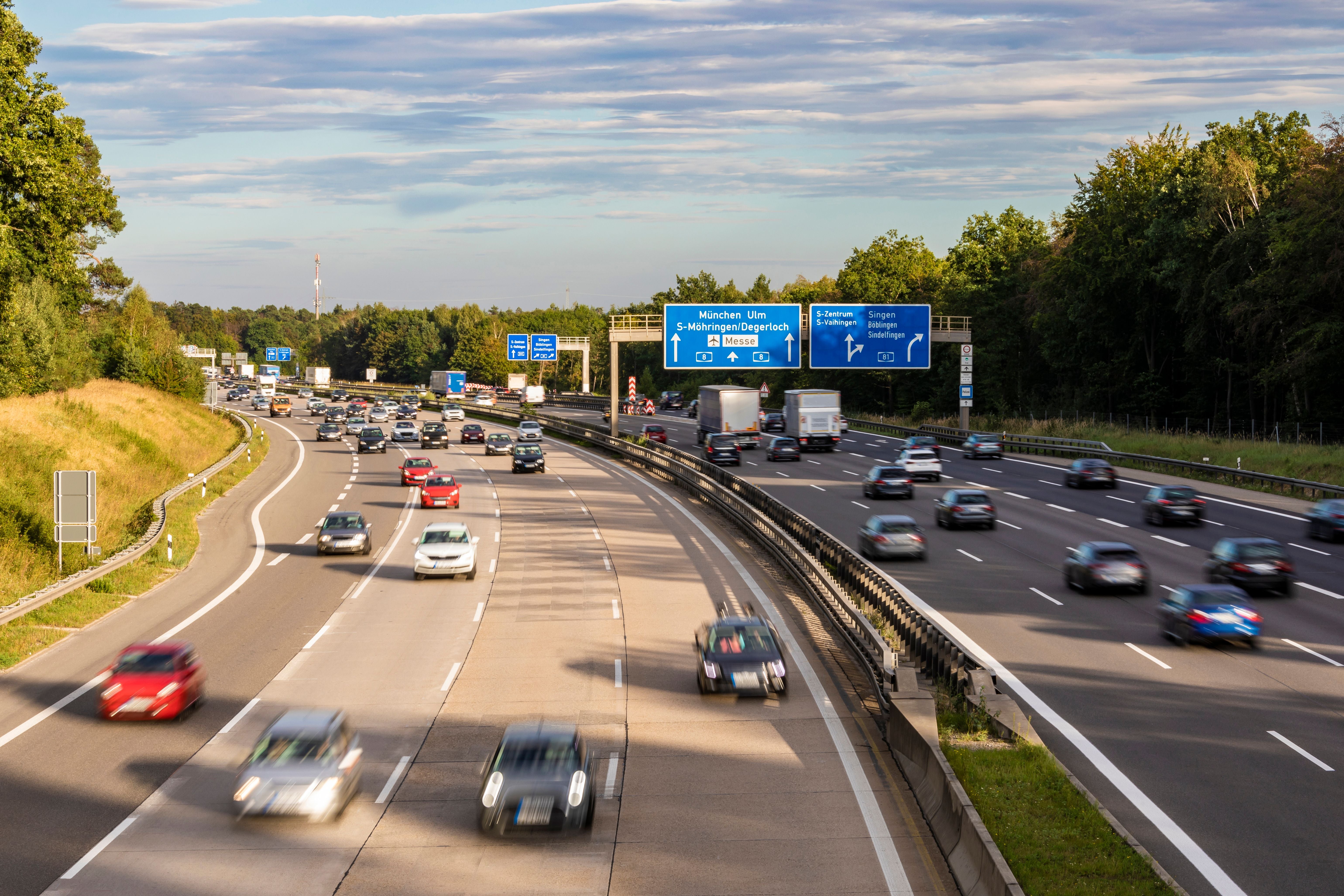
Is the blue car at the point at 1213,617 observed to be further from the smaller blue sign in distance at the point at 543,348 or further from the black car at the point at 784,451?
the smaller blue sign in distance at the point at 543,348

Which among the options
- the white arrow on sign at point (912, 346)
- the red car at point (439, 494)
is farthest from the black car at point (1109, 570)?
the white arrow on sign at point (912, 346)

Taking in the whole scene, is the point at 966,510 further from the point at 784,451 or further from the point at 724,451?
the point at 784,451

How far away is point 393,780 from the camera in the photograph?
53.5 ft

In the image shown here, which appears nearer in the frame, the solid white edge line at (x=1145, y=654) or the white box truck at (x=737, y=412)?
the solid white edge line at (x=1145, y=654)

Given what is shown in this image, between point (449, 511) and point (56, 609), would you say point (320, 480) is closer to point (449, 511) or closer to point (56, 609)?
point (449, 511)

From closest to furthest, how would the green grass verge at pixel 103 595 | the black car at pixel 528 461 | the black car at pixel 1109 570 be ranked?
the green grass verge at pixel 103 595
the black car at pixel 1109 570
the black car at pixel 528 461

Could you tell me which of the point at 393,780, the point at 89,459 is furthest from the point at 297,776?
the point at 89,459

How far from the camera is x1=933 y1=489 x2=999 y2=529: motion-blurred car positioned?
39.4 meters

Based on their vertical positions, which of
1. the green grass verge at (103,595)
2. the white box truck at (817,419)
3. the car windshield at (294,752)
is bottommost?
the green grass verge at (103,595)

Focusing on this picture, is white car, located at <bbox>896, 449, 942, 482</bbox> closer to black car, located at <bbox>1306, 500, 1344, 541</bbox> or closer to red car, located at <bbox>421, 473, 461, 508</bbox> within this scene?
black car, located at <bbox>1306, 500, 1344, 541</bbox>

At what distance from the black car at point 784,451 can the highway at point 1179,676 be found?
19.6m

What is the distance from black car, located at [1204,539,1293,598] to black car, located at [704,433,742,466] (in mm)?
34156

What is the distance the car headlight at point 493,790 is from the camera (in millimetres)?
13938

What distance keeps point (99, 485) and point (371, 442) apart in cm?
2360
